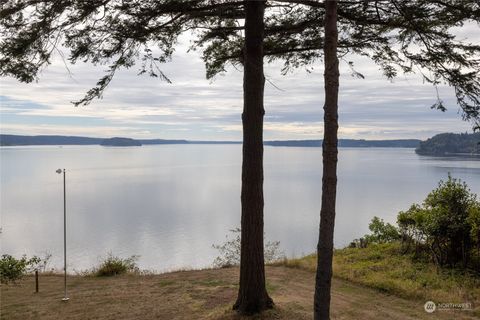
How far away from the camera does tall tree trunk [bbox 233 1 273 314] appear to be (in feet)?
22.5

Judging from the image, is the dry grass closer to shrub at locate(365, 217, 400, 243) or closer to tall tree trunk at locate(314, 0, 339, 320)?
shrub at locate(365, 217, 400, 243)

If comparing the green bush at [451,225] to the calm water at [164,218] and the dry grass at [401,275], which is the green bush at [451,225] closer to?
the dry grass at [401,275]

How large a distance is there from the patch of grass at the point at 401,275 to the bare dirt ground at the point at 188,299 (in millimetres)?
376

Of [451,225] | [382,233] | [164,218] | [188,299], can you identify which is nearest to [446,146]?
[164,218]

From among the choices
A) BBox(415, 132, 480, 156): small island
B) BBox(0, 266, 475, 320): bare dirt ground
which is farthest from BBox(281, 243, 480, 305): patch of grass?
BBox(415, 132, 480, 156): small island

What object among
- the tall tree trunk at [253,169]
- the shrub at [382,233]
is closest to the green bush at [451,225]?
the shrub at [382,233]

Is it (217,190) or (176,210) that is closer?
(176,210)

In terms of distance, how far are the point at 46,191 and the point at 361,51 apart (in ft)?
229

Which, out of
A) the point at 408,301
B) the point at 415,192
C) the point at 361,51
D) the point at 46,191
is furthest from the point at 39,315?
the point at 46,191

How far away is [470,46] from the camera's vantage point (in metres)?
6.41

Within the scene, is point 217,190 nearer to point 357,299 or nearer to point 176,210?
point 176,210

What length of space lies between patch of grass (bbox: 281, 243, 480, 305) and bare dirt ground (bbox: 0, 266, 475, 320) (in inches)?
14.8

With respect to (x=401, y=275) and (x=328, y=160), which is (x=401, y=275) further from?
(x=328, y=160)

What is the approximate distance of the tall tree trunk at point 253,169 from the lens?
22.5 feet
